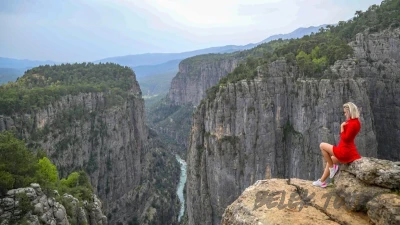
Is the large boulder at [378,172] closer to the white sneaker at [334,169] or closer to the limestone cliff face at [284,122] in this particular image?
the white sneaker at [334,169]

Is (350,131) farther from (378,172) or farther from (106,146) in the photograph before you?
(106,146)

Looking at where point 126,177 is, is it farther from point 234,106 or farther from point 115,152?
point 234,106

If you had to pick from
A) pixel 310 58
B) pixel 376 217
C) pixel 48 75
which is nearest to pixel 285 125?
pixel 310 58

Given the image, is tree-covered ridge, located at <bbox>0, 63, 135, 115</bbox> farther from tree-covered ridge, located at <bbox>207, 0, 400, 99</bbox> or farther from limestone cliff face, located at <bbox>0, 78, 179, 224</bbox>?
tree-covered ridge, located at <bbox>207, 0, 400, 99</bbox>

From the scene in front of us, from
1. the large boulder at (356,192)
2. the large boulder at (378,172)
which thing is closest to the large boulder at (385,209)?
the large boulder at (356,192)

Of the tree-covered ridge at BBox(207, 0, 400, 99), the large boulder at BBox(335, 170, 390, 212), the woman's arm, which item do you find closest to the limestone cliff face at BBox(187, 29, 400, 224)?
the tree-covered ridge at BBox(207, 0, 400, 99)
